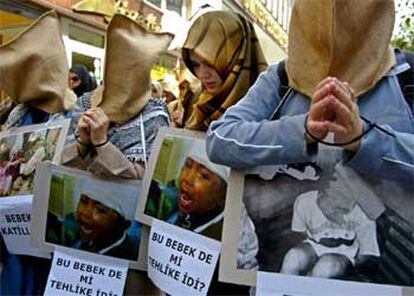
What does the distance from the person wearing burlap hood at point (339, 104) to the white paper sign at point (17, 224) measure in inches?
32.6

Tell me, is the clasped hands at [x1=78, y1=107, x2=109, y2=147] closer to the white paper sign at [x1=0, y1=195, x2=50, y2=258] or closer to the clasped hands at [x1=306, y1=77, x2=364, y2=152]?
the white paper sign at [x1=0, y1=195, x2=50, y2=258]

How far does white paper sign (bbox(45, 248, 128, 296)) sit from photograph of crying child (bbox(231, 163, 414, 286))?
58cm

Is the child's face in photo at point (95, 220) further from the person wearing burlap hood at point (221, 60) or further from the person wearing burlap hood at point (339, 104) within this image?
the person wearing burlap hood at point (339, 104)

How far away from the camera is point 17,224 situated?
1.84m

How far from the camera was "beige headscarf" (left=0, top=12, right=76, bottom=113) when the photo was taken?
6.57 ft

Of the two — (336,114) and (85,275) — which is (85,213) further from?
(336,114)

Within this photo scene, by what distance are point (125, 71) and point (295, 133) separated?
792 millimetres

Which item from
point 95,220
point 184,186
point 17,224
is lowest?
point 17,224

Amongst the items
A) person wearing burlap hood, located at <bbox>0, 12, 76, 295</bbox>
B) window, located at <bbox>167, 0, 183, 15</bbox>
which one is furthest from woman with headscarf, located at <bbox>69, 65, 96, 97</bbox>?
window, located at <bbox>167, 0, 183, 15</bbox>

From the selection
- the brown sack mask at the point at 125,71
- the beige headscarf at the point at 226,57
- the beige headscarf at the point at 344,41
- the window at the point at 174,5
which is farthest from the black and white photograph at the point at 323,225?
the window at the point at 174,5

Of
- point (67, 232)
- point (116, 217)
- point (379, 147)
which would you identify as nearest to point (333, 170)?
point (379, 147)

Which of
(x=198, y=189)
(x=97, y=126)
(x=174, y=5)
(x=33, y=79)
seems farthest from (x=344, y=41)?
(x=174, y=5)

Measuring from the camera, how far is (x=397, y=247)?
3.48 feet

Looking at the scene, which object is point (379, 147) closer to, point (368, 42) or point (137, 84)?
point (368, 42)
